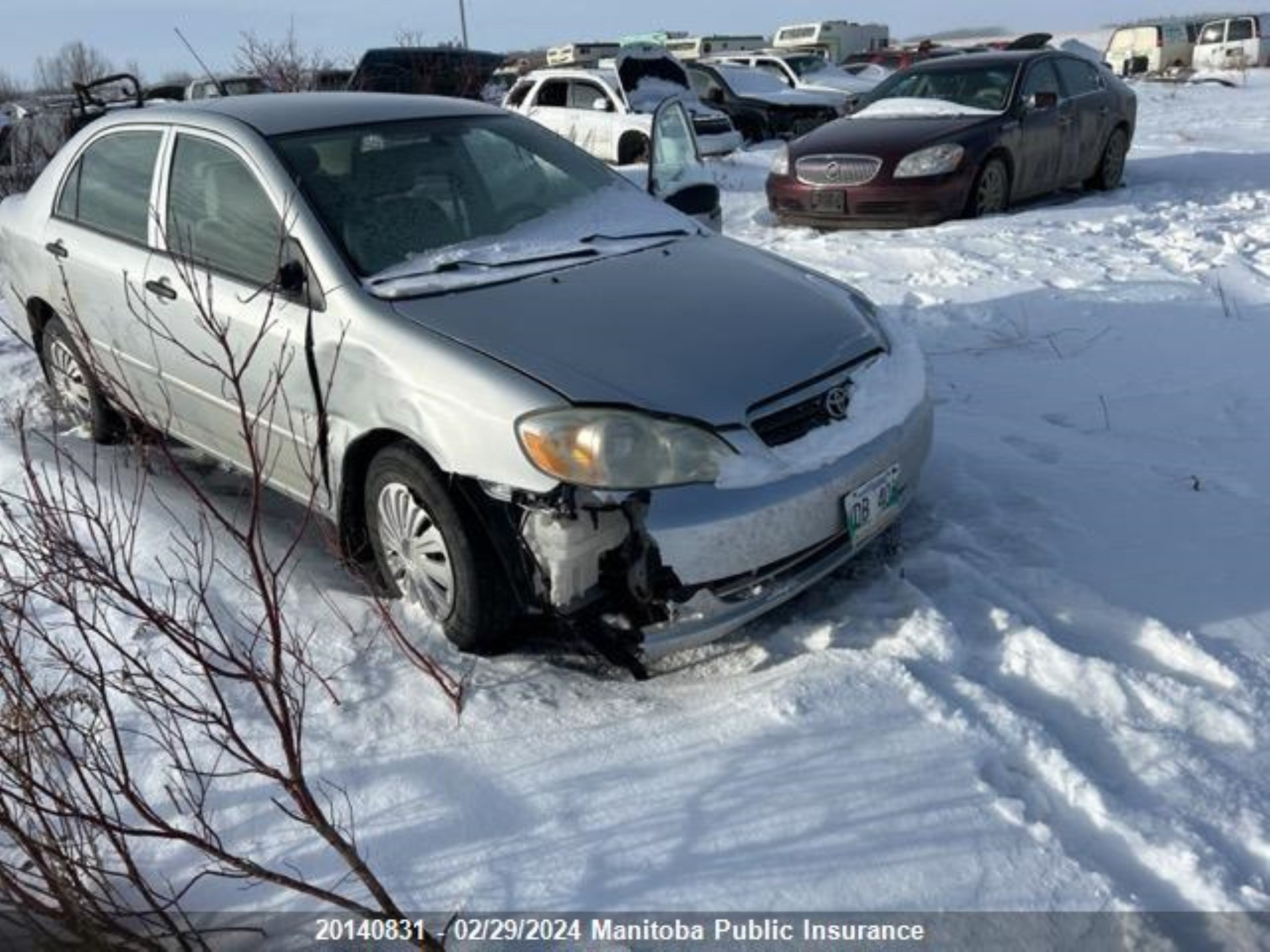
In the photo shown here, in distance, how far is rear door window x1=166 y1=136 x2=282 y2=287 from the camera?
328 cm

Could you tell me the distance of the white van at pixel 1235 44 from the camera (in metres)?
25.6

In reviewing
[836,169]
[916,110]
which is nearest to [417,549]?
[836,169]

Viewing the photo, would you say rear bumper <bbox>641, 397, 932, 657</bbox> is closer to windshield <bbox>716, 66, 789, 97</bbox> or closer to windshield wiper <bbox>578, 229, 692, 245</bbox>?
windshield wiper <bbox>578, 229, 692, 245</bbox>

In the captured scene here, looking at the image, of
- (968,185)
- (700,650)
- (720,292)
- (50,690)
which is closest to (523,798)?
(700,650)

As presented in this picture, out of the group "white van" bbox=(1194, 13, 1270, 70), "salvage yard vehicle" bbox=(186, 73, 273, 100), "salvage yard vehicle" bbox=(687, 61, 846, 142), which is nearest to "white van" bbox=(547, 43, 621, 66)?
"salvage yard vehicle" bbox=(687, 61, 846, 142)

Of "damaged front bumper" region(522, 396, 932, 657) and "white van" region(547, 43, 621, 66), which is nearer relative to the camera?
"damaged front bumper" region(522, 396, 932, 657)

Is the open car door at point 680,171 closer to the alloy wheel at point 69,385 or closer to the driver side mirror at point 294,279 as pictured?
the driver side mirror at point 294,279

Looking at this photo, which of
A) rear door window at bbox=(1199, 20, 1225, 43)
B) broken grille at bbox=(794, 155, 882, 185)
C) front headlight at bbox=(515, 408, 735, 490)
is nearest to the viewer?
front headlight at bbox=(515, 408, 735, 490)

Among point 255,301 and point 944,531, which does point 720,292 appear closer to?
point 944,531

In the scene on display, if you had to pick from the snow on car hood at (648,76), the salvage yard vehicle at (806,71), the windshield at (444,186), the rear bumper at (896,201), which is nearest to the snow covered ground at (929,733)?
the windshield at (444,186)

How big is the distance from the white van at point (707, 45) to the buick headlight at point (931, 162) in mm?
22833

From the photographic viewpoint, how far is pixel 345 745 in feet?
8.36

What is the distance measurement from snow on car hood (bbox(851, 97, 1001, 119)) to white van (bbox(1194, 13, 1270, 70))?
20.8 meters

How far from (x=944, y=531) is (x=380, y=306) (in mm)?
1874
